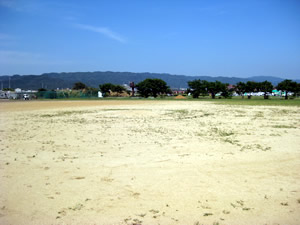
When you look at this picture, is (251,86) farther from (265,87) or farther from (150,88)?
(150,88)

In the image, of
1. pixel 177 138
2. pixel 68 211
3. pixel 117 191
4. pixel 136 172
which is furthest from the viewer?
pixel 177 138

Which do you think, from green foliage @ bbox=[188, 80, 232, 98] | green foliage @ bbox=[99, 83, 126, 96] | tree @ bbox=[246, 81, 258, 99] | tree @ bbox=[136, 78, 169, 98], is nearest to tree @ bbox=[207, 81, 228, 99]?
green foliage @ bbox=[188, 80, 232, 98]

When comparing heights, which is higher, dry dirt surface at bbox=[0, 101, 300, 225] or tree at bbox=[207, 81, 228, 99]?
tree at bbox=[207, 81, 228, 99]

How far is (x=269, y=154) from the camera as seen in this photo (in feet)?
26.1

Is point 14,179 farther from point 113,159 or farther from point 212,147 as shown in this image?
point 212,147

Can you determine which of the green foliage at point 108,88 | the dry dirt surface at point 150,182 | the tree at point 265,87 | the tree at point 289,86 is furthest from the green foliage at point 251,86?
the dry dirt surface at point 150,182

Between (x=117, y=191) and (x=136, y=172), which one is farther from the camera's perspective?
Result: (x=136, y=172)

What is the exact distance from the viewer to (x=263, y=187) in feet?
17.4

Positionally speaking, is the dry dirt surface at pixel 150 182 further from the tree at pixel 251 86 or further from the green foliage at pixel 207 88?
the tree at pixel 251 86

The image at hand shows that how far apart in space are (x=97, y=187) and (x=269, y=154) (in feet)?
17.6

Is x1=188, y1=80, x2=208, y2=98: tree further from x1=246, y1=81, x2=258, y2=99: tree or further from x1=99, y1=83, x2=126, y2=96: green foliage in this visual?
x1=99, y1=83, x2=126, y2=96: green foliage

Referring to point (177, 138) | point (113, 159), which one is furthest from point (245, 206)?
point (177, 138)

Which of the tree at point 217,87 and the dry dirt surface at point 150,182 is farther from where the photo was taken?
the tree at point 217,87

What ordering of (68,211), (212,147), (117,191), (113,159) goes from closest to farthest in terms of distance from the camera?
(68,211), (117,191), (113,159), (212,147)
